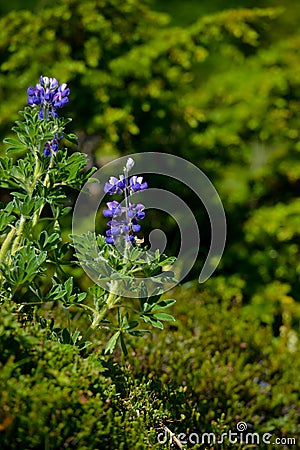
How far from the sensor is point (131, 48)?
13.3 feet

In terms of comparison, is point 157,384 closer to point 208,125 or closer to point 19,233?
point 19,233

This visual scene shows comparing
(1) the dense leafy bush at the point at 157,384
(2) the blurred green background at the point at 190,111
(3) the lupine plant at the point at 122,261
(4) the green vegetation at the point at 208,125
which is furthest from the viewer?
(2) the blurred green background at the point at 190,111

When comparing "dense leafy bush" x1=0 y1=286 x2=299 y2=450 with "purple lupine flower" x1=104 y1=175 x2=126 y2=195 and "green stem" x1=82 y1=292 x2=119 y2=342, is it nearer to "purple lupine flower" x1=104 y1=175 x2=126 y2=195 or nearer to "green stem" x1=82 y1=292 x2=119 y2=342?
"green stem" x1=82 y1=292 x2=119 y2=342

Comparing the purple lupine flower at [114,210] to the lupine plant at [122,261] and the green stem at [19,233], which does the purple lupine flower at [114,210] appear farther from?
the green stem at [19,233]

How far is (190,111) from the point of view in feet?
13.0

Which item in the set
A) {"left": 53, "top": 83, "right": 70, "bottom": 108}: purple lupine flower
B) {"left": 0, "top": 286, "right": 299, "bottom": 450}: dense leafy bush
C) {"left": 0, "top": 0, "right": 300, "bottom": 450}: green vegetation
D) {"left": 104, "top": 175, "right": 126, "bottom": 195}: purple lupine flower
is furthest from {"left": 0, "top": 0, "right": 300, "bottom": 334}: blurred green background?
{"left": 104, "top": 175, "right": 126, "bottom": 195}: purple lupine flower

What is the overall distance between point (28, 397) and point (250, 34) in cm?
311

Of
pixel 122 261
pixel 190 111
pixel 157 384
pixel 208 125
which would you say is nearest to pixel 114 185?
pixel 122 261

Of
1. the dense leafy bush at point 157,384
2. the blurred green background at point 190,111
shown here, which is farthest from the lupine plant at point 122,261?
the blurred green background at point 190,111

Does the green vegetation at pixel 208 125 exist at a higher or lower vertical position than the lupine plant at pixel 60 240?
lower

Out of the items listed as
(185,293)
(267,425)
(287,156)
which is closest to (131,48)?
(287,156)

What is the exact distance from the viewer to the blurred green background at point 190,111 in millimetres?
3816

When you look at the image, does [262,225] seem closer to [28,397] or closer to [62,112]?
[62,112]

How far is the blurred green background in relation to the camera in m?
3.82
